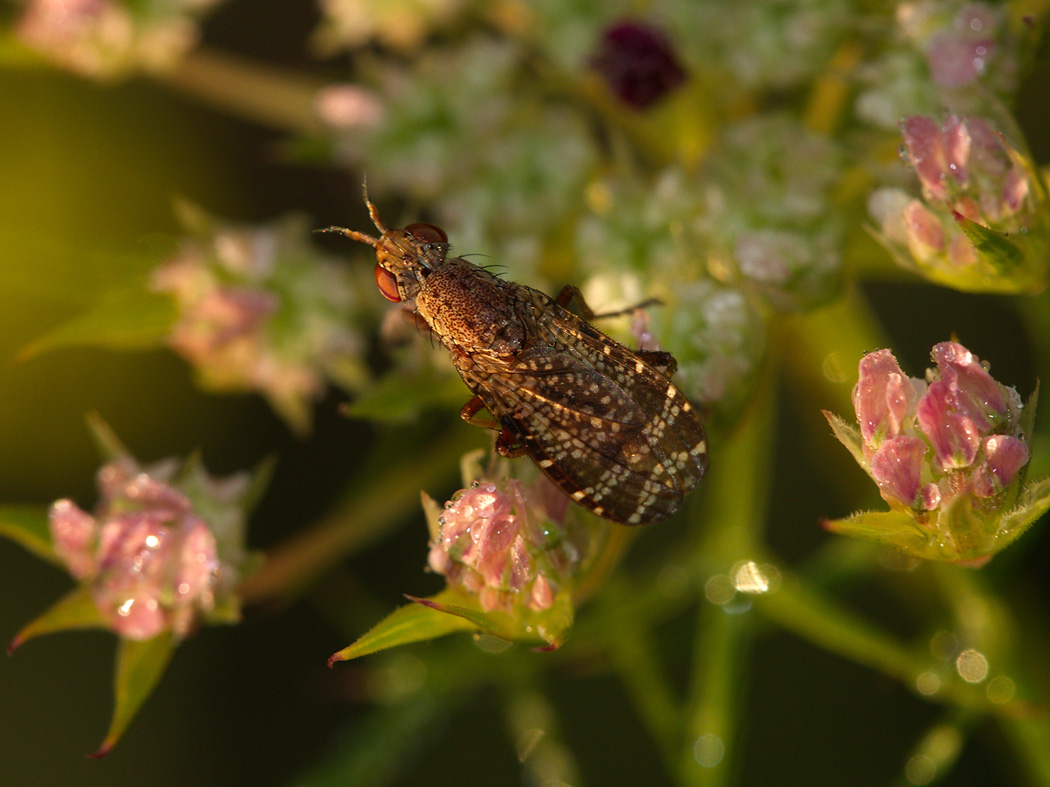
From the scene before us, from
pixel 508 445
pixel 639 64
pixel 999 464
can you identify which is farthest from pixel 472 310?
pixel 999 464

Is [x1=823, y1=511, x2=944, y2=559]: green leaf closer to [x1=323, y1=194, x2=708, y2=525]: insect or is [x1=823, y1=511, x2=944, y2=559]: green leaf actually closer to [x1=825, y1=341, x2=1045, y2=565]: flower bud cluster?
[x1=825, y1=341, x2=1045, y2=565]: flower bud cluster

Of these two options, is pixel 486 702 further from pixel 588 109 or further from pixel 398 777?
pixel 588 109

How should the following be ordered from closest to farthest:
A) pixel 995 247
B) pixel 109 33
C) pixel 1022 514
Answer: pixel 1022 514, pixel 995 247, pixel 109 33

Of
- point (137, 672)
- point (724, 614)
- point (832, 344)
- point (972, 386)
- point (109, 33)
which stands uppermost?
point (972, 386)

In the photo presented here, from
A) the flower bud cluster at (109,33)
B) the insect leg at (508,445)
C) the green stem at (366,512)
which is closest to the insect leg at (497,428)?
the insect leg at (508,445)

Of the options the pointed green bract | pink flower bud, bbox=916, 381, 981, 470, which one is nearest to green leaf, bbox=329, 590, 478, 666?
the pointed green bract

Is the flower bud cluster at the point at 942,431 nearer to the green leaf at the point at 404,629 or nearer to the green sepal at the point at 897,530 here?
the green sepal at the point at 897,530

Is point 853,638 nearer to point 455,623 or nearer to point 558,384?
point 558,384

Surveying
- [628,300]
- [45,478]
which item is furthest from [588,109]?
[45,478]
